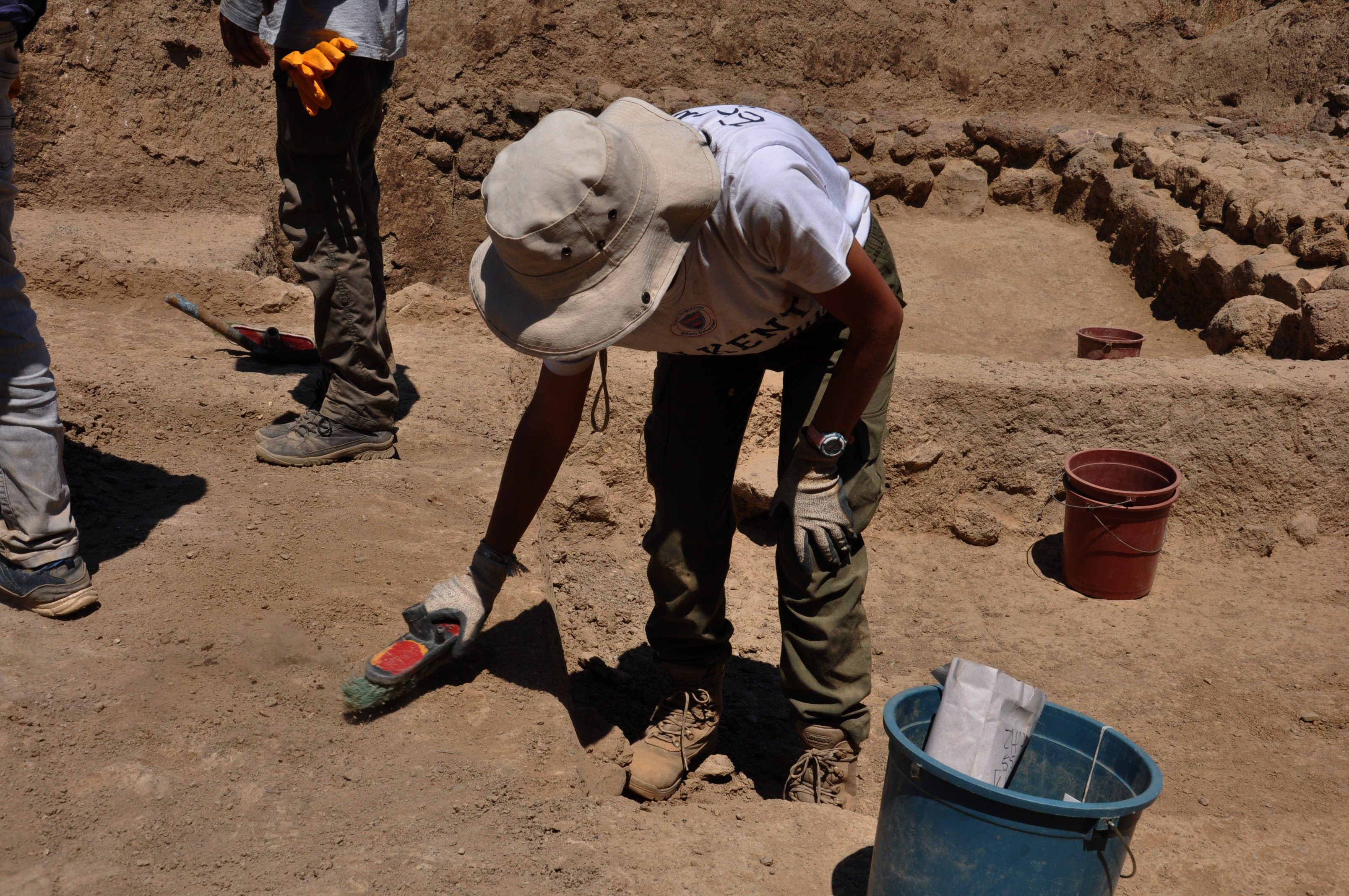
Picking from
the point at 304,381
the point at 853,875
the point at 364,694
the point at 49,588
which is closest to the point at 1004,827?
the point at 853,875

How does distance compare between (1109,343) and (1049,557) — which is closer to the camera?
(1049,557)

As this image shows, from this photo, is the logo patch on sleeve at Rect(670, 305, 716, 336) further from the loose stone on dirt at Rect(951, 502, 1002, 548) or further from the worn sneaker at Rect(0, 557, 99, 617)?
the loose stone on dirt at Rect(951, 502, 1002, 548)

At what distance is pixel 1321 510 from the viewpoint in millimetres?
3701

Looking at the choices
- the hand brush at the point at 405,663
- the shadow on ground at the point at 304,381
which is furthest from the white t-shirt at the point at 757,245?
the shadow on ground at the point at 304,381

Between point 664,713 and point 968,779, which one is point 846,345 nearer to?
point 968,779

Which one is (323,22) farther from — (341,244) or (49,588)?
(49,588)

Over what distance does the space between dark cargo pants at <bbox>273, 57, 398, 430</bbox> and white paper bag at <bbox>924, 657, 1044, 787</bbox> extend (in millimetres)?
2109

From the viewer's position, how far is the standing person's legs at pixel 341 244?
2875mm

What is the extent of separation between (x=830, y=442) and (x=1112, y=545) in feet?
6.34

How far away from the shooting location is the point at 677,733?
7.81ft

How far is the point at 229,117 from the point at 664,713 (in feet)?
15.8

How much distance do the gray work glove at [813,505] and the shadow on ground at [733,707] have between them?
2.31 ft

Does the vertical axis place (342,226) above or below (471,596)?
above

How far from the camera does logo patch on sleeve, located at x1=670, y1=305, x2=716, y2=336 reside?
180 centimetres
